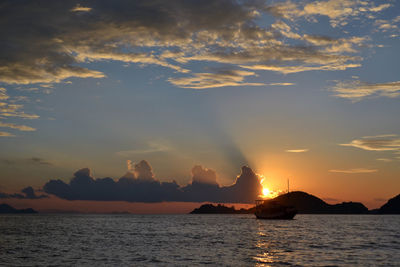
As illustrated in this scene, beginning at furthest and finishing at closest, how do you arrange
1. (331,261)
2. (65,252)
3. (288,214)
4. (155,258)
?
1. (288,214)
2. (65,252)
3. (155,258)
4. (331,261)

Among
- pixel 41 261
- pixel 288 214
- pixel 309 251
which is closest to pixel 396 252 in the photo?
pixel 309 251

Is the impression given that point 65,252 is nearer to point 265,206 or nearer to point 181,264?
point 181,264

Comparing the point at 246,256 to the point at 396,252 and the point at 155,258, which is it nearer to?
the point at 155,258

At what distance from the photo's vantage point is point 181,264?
147ft

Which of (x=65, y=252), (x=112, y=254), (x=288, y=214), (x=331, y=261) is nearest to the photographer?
(x=331, y=261)

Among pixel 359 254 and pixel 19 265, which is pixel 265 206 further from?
pixel 19 265

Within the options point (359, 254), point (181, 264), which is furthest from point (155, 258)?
point (359, 254)

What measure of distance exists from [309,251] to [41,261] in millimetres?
36074

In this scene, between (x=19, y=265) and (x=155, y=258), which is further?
(x=155, y=258)

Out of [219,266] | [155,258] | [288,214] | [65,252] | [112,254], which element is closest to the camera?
[219,266]

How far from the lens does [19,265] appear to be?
44875 millimetres

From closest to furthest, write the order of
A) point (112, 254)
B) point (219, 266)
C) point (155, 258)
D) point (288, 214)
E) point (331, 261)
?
point (219, 266) < point (331, 261) < point (155, 258) < point (112, 254) < point (288, 214)

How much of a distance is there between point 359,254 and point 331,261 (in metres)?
9.62

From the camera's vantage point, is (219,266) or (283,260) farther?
(283,260)
